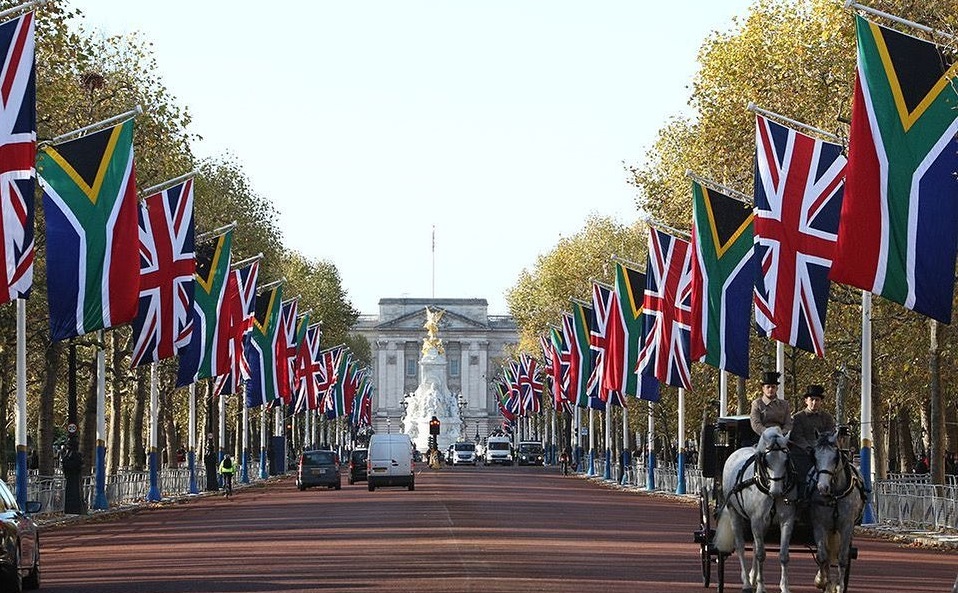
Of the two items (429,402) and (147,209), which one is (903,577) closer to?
(147,209)

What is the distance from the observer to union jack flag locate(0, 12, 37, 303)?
1258 inches

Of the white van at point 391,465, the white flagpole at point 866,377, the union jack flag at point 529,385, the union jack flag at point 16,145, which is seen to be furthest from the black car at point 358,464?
the union jack flag at point 16,145

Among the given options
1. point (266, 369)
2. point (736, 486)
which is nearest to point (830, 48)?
point (266, 369)

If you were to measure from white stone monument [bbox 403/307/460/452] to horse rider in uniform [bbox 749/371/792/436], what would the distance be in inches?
6047

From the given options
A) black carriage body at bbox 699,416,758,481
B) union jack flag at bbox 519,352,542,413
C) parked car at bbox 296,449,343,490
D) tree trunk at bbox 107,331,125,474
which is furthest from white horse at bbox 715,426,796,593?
union jack flag at bbox 519,352,542,413

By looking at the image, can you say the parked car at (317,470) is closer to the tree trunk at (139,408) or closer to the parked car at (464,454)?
the tree trunk at (139,408)

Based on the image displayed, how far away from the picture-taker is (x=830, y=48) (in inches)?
2247

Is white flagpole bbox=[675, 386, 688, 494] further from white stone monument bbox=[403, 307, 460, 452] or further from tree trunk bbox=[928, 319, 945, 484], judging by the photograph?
white stone monument bbox=[403, 307, 460, 452]

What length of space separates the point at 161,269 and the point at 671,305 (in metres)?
12.6

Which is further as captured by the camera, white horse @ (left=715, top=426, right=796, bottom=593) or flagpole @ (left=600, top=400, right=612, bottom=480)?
flagpole @ (left=600, top=400, right=612, bottom=480)

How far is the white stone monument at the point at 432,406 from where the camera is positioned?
176750mm

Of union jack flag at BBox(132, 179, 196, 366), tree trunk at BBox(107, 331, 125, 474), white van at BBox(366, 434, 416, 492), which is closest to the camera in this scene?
union jack flag at BBox(132, 179, 196, 366)

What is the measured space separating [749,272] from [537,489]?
32.1m

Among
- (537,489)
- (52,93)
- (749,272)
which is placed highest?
(52,93)
